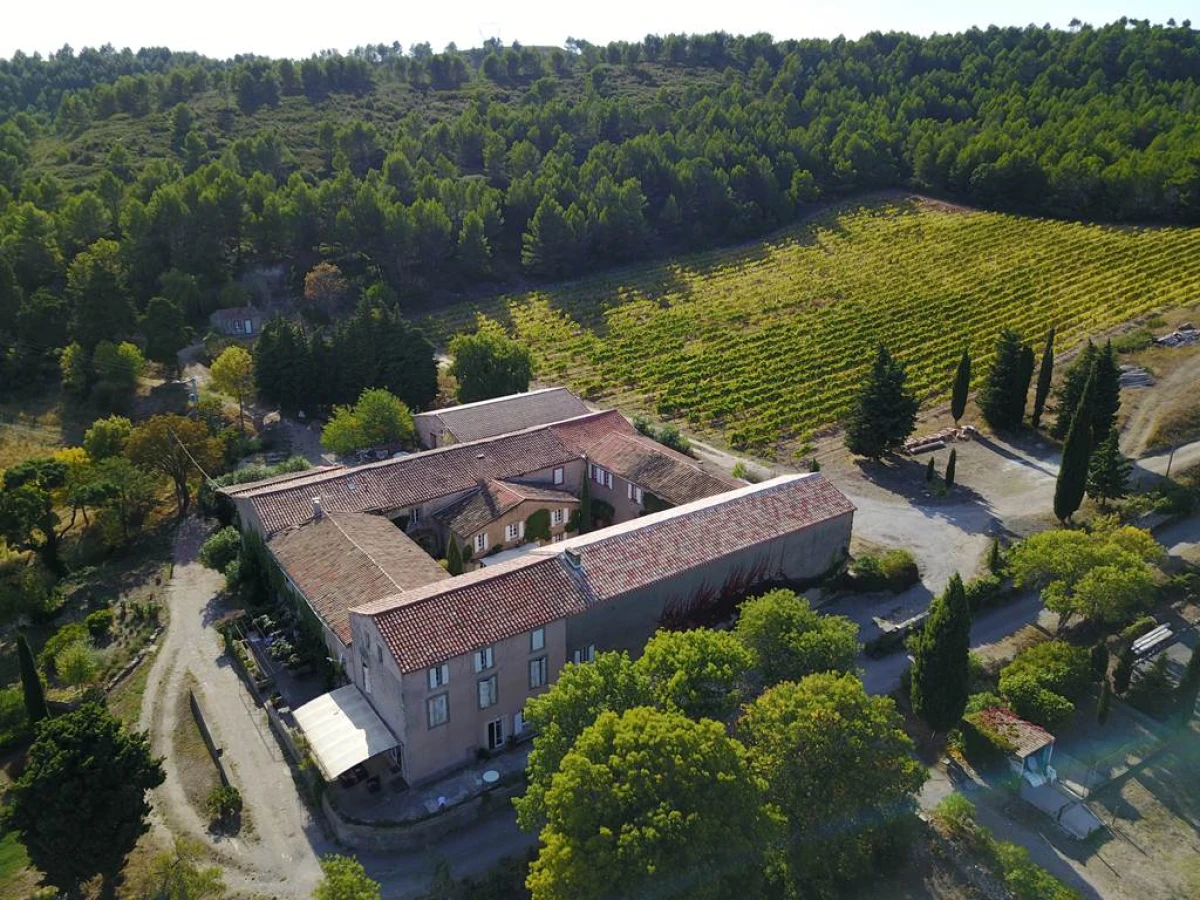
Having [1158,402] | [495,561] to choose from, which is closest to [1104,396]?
[1158,402]

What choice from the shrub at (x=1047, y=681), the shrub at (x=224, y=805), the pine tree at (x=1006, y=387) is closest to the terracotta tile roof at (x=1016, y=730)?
the shrub at (x=1047, y=681)

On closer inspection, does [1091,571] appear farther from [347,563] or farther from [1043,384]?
[347,563]

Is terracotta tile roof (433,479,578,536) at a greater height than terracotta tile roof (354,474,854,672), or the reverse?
terracotta tile roof (354,474,854,672)

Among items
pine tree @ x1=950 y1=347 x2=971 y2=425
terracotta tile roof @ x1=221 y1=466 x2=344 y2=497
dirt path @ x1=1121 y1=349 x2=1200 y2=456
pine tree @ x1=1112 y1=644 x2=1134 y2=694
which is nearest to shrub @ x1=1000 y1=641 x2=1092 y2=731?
pine tree @ x1=1112 y1=644 x2=1134 y2=694

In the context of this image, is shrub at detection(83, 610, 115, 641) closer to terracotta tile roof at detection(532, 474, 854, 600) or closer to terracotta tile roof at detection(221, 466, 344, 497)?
terracotta tile roof at detection(221, 466, 344, 497)

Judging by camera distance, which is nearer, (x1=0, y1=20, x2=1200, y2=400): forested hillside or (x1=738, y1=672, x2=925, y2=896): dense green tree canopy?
(x1=738, y1=672, x2=925, y2=896): dense green tree canopy
